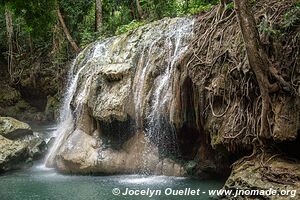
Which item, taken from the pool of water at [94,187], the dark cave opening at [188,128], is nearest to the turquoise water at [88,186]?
the pool of water at [94,187]

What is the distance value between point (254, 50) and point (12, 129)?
8.85 meters

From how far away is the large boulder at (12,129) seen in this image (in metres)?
12.8

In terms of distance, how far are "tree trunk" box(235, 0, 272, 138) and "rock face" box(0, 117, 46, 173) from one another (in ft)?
24.5

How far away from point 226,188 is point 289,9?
12.0ft

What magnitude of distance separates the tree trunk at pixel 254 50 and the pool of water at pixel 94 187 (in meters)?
2.42

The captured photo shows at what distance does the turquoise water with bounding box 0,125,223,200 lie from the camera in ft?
27.6

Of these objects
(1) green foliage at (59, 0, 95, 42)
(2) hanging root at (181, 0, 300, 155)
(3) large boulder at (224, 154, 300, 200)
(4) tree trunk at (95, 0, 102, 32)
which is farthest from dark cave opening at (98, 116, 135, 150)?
(1) green foliage at (59, 0, 95, 42)

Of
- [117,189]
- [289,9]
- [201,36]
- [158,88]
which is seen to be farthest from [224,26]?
[117,189]

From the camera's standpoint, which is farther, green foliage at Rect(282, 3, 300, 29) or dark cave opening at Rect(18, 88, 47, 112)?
dark cave opening at Rect(18, 88, 47, 112)

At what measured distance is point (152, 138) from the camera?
415 inches

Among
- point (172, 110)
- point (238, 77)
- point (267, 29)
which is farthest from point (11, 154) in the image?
point (267, 29)

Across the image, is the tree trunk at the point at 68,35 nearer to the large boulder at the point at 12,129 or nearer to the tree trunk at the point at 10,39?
the tree trunk at the point at 10,39

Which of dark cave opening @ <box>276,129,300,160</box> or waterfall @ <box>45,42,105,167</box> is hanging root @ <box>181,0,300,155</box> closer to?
dark cave opening @ <box>276,129,300,160</box>

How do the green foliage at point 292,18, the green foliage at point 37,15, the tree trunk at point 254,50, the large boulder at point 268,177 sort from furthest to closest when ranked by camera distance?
the green foliage at point 292,18 → the tree trunk at point 254,50 → the green foliage at point 37,15 → the large boulder at point 268,177
